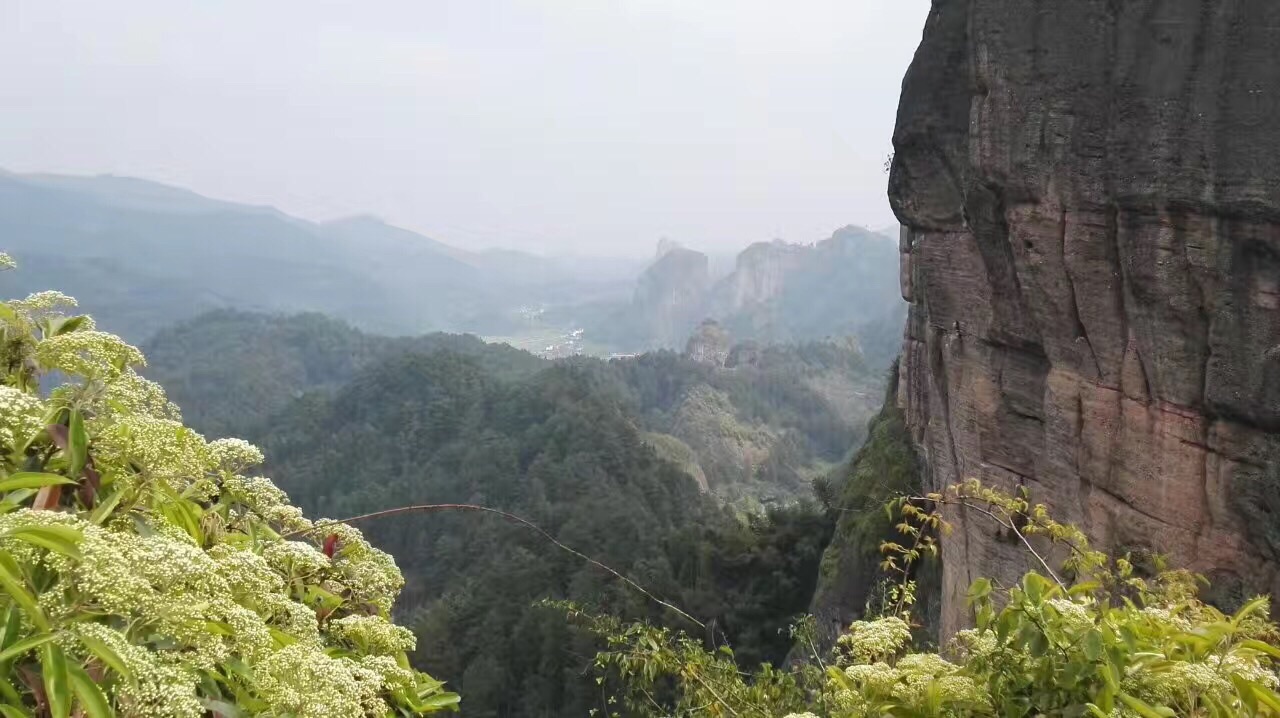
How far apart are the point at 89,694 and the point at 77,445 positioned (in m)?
0.52

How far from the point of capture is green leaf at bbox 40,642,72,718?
3.20 feet

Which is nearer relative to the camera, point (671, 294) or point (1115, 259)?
point (1115, 259)

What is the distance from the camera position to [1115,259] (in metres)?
6.84

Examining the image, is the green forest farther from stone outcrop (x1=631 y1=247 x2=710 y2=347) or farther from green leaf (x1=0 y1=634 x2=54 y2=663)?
stone outcrop (x1=631 y1=247 x2=710 y2=347)

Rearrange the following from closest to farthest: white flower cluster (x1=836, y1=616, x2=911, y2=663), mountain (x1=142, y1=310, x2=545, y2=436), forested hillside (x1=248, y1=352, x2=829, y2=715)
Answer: white flower cluster (x1=836, y1=616, x2=911, y2=663)
forested hillside (x1=248, y1=352, x2=829, y2=715)
mountain (x1=142, y1=310, x2=545, y2=436)

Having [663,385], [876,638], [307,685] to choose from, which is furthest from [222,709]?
[663,385]

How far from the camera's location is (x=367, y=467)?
5181 centimetres

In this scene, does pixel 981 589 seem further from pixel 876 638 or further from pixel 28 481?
pixel 28 481

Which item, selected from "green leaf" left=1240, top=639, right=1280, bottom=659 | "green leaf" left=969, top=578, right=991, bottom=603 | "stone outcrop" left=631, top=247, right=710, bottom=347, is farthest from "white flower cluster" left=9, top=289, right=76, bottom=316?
"stone outcrop" left=631, top=247, right=710, bottom=347

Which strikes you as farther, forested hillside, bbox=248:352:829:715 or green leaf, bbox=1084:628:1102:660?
forested hillside, bbox=248:352:829:715

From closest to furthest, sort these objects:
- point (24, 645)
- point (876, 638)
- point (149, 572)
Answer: point (24, 645)
point (149, 572)
point (876, 638)

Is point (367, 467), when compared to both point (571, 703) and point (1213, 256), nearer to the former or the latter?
point (571, 703)

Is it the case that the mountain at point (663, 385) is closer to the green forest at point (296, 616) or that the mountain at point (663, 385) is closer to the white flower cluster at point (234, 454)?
the green forest at point (296, 616)

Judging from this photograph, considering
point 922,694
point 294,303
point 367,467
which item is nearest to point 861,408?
point 367,467
